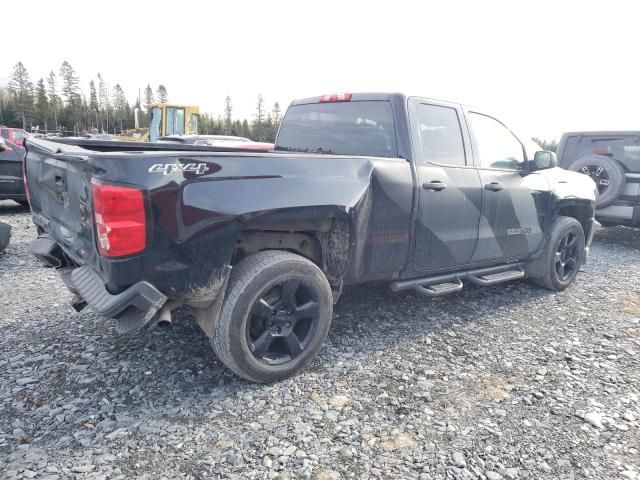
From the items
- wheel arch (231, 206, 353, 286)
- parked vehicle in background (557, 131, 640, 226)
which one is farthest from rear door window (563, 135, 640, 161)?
wheel arch (231, 206, 353, 286)

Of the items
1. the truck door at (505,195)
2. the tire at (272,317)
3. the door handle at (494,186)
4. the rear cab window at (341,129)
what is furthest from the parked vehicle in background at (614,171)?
the tire at (272,317)

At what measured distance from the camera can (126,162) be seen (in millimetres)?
2393

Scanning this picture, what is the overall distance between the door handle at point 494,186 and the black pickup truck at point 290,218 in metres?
0.03

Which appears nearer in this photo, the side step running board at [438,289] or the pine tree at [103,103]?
the side step running board at [438,289]

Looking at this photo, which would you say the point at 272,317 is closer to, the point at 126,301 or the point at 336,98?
the point at 126,301

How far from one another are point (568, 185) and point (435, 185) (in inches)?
91.0

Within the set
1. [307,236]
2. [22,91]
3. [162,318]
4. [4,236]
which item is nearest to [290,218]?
[307,236]

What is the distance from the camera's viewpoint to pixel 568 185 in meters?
5.07

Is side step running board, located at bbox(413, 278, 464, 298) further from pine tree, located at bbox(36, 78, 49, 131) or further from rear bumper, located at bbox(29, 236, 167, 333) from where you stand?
pine tree, located at bbox(36, 78, 49, 131)

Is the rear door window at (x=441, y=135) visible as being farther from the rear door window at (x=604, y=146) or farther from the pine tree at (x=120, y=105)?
the pine tree at (x=120, y=105)

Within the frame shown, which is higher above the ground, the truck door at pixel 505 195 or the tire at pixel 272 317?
the truck door at pixel 505 195

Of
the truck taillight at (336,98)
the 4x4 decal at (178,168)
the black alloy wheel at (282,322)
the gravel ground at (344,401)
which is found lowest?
the gravel ground at (344,401)

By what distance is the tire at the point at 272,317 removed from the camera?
2.79m

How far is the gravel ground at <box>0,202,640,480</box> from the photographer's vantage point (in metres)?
2.34
